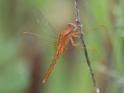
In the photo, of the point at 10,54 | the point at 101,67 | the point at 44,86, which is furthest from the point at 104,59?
the point at 10,54

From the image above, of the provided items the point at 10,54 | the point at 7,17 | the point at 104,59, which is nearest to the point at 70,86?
the point at 104,59

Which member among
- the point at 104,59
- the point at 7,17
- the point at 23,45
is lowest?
the point at 104,59

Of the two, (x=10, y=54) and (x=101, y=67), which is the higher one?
(x=10, y=54)

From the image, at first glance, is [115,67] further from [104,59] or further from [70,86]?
[70,86]

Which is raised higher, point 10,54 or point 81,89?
point 10,54

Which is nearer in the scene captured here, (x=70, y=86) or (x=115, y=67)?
(x=115, y=67)

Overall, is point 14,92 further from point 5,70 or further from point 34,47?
point 34,47
